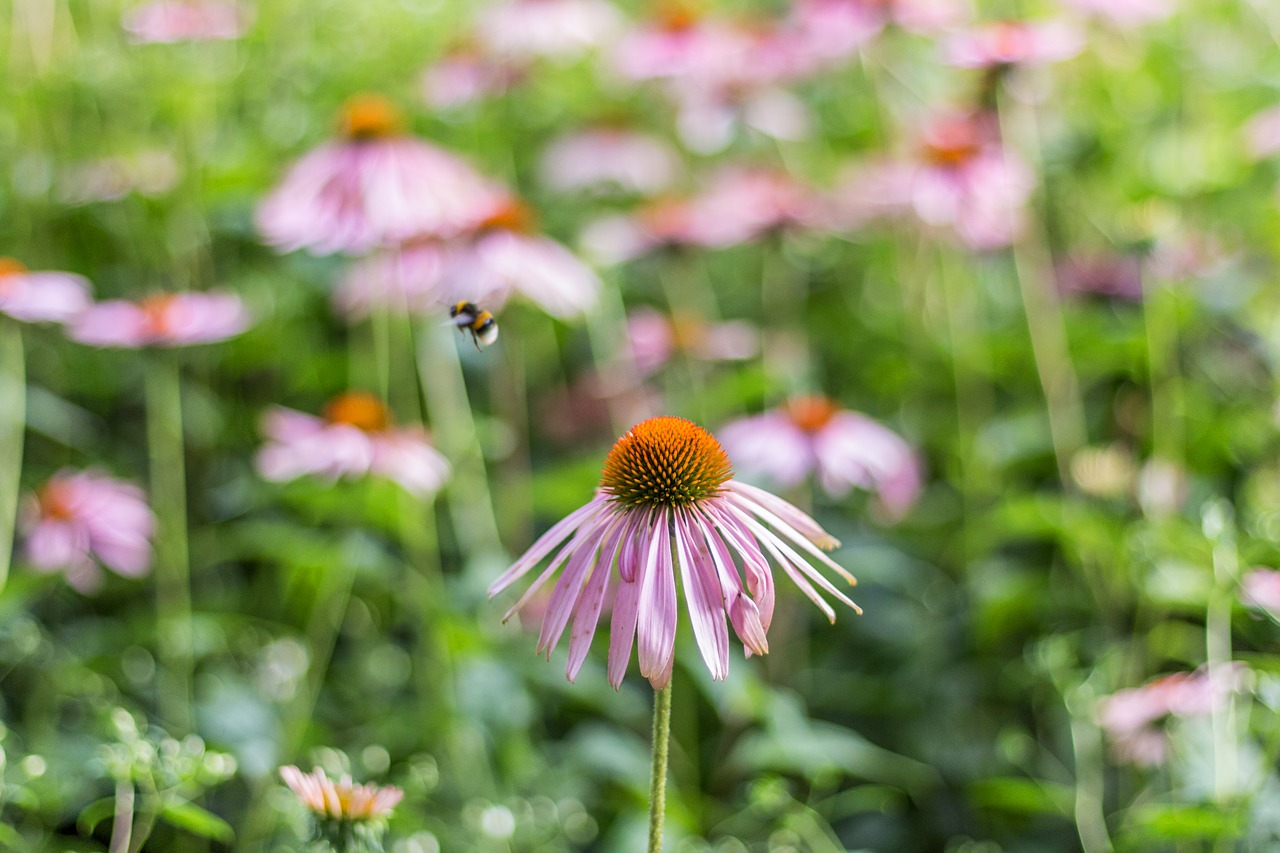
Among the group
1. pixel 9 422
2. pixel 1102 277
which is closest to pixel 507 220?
pixel 9 422

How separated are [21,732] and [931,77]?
7.88 feet

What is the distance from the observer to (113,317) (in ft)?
5.50

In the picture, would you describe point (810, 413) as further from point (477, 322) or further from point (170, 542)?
point (170, 542)

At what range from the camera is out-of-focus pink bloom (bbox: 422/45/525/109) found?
7.51ft

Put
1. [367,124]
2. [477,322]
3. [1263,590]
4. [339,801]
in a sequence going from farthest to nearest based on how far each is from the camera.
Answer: [367,124], [477,322], [1263,590], [339,801]

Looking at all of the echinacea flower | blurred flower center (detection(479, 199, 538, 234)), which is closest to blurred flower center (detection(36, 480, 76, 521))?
Result: blurred flower center (detection(479, 199, 538, 234))

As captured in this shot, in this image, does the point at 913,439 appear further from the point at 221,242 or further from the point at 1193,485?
the point at 221,242

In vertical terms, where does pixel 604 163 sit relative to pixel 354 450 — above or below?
above

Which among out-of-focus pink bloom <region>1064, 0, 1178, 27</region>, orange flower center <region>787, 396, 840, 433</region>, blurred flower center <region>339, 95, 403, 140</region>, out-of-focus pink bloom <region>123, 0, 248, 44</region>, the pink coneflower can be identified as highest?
out-of-focus pink bloom <region>1064, 0, 1178, 27</region>

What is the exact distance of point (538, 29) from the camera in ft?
7.29

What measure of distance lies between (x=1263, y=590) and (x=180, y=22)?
78.6 inches

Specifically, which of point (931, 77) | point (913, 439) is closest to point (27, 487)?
point (913, 439)

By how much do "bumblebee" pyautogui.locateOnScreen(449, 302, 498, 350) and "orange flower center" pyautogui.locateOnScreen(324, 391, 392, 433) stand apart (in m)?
0.36

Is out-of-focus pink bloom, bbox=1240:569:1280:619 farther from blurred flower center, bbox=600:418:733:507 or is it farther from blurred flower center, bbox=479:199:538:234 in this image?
blurred flower center, bbox=479:199:538:234
